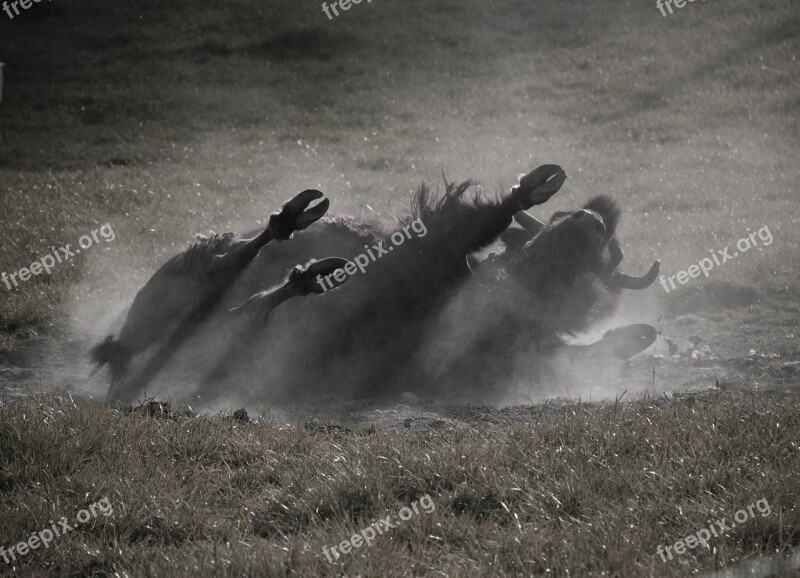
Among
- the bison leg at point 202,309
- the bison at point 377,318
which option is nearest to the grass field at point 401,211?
the bison leg at point 202,309

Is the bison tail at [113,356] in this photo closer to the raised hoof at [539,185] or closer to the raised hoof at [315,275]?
the raised hoof at [315,275]

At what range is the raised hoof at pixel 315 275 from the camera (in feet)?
14.8

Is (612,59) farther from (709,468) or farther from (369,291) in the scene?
(709,468)

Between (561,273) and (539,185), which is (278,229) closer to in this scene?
(539,185)

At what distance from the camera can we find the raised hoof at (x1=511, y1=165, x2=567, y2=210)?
4.84 meters

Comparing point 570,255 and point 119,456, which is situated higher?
point 119,456

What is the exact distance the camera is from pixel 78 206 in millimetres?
9398

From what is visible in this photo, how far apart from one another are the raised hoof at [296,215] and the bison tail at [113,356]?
3.79ft

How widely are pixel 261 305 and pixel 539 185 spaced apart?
1709 mm

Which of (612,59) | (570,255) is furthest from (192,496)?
(612,59)

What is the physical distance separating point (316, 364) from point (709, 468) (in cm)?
238

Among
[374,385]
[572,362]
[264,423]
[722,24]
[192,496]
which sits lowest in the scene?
[722,24]

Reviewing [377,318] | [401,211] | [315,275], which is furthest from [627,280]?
[315,275]

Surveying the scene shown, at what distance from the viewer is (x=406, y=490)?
3.34 metres
